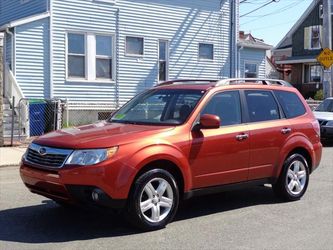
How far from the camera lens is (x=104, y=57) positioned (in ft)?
59.0

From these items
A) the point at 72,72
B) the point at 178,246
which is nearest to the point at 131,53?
the point at 72,72

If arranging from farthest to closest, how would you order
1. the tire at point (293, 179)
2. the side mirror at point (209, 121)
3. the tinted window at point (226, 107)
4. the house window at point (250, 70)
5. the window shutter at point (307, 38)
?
the window shutter at point (307, 38) < the house window at point (250, 70) < the tire at point (293, 179) < the tinted window at point (226, 107) < the side mirror at point (209, 121)

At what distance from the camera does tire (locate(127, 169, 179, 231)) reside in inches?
230

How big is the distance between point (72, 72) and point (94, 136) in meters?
11.7

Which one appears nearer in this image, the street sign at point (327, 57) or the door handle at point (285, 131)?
the door handle at point (285, 131)

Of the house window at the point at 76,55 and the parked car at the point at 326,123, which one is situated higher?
the house window at the point at 76,55

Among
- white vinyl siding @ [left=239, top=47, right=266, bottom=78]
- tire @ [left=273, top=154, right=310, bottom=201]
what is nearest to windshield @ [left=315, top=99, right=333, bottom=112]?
white vinyl siding @ [left=239, top=47, right=266, bottom=78]

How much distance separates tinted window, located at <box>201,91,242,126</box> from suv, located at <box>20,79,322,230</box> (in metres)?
0.01

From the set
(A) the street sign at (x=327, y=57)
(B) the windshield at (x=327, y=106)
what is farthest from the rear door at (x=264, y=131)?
(A) the street sign at (x=327, y=57)

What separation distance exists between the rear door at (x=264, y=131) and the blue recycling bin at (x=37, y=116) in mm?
9472

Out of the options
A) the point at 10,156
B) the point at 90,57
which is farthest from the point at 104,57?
the point at 10,156

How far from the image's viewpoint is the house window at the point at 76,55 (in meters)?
17.2

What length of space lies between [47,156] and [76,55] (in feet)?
38.6

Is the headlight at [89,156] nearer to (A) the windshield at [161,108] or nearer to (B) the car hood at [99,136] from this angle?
(B) the car hood at [99,136]
